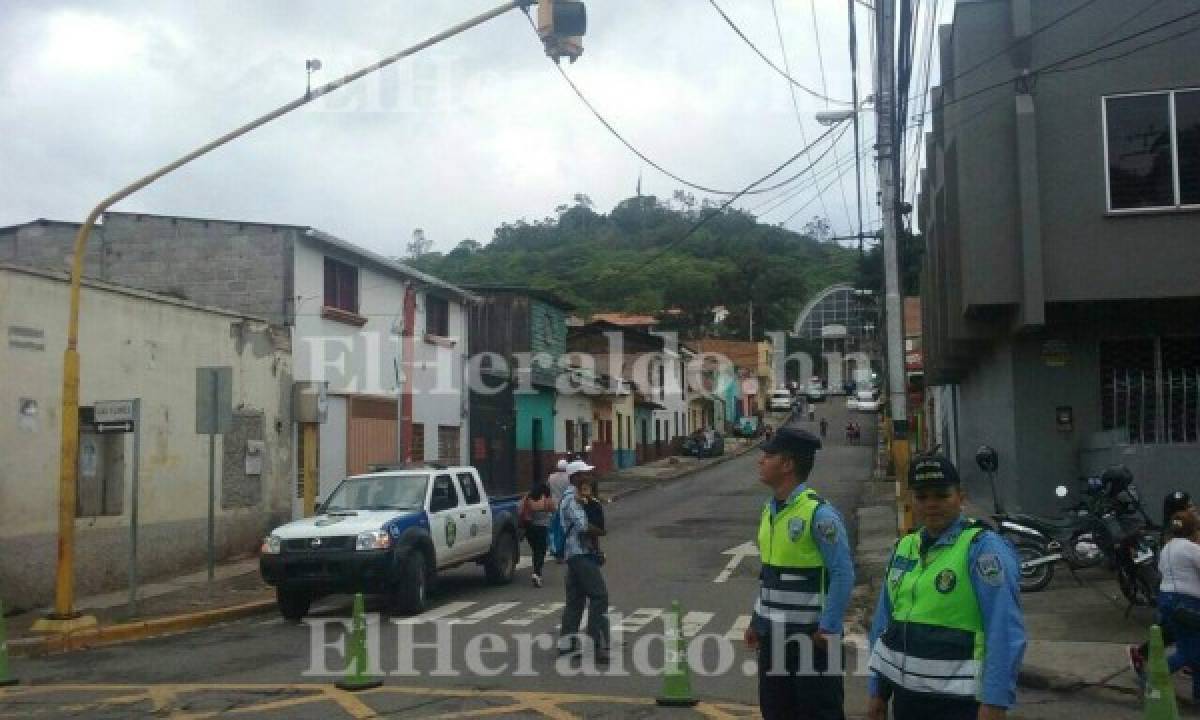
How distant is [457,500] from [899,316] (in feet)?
22.1

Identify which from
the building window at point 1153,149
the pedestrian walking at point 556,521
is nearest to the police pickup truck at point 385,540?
the pedestrian walking at point 556,521

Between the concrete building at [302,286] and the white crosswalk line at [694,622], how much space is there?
10.8 m

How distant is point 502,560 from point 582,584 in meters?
6.50

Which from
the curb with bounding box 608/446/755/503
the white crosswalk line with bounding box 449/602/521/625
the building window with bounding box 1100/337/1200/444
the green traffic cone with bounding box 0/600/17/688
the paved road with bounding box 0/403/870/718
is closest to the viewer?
the paved road with bounding box 0/403/870/718

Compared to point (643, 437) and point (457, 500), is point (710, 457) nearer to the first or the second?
point (643, 437)

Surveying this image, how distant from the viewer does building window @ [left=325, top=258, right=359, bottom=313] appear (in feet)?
75.4

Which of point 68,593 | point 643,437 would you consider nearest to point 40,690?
point 68,593

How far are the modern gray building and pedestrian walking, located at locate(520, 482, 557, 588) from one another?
21.4ft

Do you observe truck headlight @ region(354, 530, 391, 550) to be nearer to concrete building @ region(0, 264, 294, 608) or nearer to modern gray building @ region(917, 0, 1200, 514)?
concrete building @ region(0, 264, 294, 608)

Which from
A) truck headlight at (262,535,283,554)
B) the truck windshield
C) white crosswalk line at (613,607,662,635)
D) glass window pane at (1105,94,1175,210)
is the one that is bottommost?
white crosswalk line at (613,607,662,635)

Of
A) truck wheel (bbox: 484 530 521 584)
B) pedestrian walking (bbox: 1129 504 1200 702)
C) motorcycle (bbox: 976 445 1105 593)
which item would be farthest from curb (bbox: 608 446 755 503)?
pedestrian walking (bbox: 1129 504 1200 702)

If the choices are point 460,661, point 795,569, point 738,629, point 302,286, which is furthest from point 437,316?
point 795,569

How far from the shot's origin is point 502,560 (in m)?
16.9

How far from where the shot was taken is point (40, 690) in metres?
9.84
